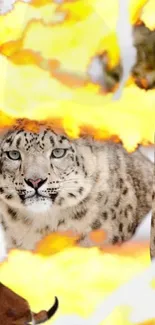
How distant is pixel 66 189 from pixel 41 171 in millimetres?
80

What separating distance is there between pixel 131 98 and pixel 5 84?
318 mm

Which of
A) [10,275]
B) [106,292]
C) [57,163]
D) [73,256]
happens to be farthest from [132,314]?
[57,163]

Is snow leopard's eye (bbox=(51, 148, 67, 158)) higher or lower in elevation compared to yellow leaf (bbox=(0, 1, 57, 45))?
lower

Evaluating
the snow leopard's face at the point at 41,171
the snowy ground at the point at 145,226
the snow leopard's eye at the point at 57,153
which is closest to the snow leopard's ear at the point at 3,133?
the snow leopard's face at the point at 41,171

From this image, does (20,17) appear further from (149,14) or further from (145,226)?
(145,226)

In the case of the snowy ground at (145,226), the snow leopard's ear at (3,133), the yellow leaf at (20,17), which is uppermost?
the yellow leaf at (20,17)

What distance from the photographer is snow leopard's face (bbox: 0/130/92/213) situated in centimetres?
145

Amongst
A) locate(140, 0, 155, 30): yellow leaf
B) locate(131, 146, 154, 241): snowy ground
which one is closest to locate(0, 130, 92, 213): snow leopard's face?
locate(131, 146, 154, 241): snowy ground

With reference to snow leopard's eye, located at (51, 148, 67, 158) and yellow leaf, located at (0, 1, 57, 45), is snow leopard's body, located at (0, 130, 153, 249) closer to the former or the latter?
snow leopard's eye, located at (51, 148, 67, 158)

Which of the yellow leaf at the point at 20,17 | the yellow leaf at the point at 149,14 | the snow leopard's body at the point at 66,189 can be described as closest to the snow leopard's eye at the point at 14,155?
the snow leopard's body at the point at 66,189

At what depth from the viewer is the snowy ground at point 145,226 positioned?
147cm

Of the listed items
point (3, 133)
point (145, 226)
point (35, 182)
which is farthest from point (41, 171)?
→ point (145, 226)

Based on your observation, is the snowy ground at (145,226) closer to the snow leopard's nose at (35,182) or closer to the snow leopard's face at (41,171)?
the snow leopard's face at (41,171)

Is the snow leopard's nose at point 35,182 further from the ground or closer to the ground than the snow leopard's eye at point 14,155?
closer to the ground
